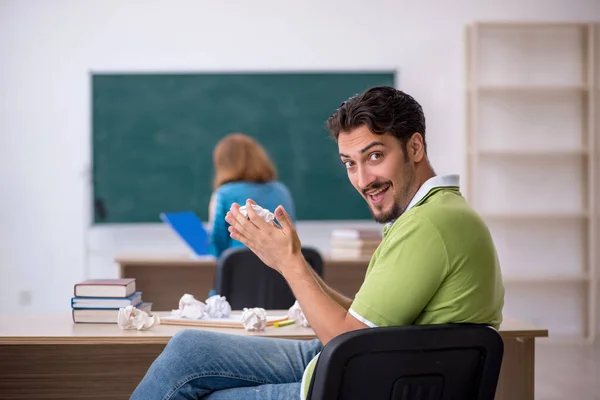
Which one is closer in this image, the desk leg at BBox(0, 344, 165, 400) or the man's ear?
the man's ear

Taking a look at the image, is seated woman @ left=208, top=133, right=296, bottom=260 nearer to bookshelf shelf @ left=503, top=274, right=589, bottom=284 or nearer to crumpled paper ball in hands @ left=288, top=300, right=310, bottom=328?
crumpled paper ball in hands @ left=288, top=300, right=310, bottom=328

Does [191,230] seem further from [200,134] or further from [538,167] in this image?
[538,167]

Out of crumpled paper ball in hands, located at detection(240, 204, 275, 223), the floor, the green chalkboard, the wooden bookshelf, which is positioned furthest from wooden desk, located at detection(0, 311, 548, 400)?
the wooden bookshelf

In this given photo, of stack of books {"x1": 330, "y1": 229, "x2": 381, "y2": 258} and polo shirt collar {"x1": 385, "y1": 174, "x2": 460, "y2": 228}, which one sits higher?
polo shirt collar {"x1": 385, "y1": 174, "x2": 460, "y2": 228}

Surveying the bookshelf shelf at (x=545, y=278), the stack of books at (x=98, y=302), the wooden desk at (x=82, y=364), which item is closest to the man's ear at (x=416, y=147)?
the wooden desk at (x=82, y=364)

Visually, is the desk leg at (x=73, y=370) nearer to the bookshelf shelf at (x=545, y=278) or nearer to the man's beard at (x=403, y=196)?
the man's beard at (x=403, y=196)

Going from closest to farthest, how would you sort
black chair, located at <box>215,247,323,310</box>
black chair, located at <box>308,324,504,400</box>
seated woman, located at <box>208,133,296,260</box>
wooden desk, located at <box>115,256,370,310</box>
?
black chair, located at <box>308,324,504,400</box>
black chair, located at <box>215,247,323,310</box>
seated woman, located at <box>208,133,296,260</box>
wooden desk, located at <box>115,256,370,310</box>

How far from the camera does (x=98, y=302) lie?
218 cm

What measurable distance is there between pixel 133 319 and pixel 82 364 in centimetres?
52

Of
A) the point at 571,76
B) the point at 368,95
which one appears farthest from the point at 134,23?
the point at 368,95

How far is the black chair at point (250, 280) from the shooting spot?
3.00 metres

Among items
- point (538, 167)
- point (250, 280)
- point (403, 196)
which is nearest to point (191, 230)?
point (250, 280)

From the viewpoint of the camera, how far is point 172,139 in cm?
528

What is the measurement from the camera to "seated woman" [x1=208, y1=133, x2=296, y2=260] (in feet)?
11.4
